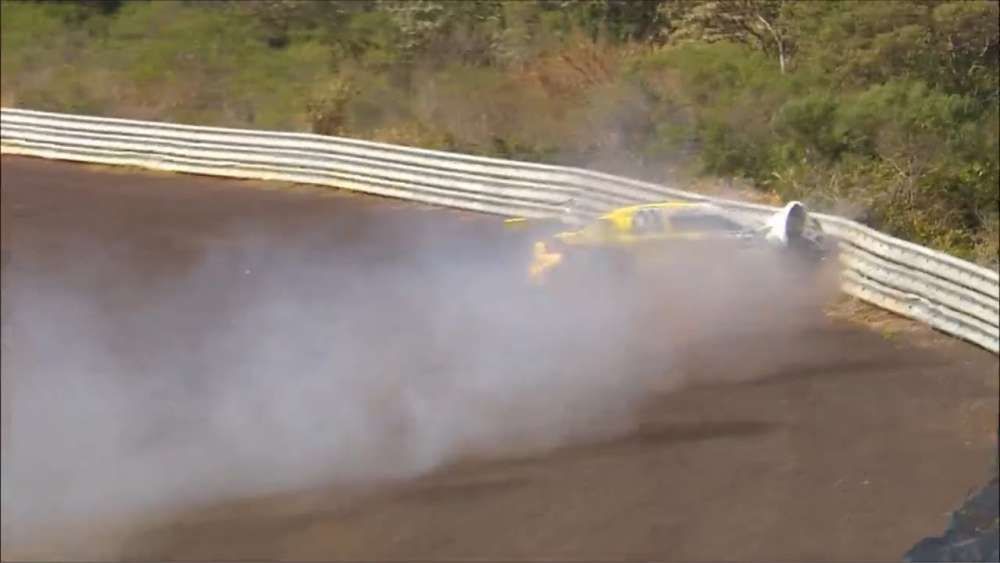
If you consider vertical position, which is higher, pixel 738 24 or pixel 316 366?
pixel 738 24

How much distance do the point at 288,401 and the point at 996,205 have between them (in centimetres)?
683

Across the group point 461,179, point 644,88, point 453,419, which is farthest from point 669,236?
point 644,88

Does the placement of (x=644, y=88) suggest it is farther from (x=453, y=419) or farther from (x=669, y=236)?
(x=453, y=419)

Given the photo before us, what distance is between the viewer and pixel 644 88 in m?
15.4

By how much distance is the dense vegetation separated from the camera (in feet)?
41.0

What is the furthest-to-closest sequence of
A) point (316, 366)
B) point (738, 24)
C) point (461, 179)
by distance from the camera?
1. point (738, 24)
2. point (461, 179)
3. point (316, 366)

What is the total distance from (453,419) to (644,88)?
6.89 meters

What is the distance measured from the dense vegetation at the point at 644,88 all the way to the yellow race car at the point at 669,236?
95 cm

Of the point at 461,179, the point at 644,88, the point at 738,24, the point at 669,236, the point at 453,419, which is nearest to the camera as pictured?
the point at 453,419

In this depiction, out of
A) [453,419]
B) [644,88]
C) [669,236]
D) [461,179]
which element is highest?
[644,88]

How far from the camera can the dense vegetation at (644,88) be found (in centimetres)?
1249

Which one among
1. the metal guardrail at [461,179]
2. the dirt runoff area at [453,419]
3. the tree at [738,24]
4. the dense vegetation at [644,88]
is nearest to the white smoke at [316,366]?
the dirt runoff area at [453,419]

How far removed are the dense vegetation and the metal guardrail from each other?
29.6 inches

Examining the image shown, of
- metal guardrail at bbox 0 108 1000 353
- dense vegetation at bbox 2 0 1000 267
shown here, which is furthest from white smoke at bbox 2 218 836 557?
dense vegetation at bbox 2 0 1000 267
